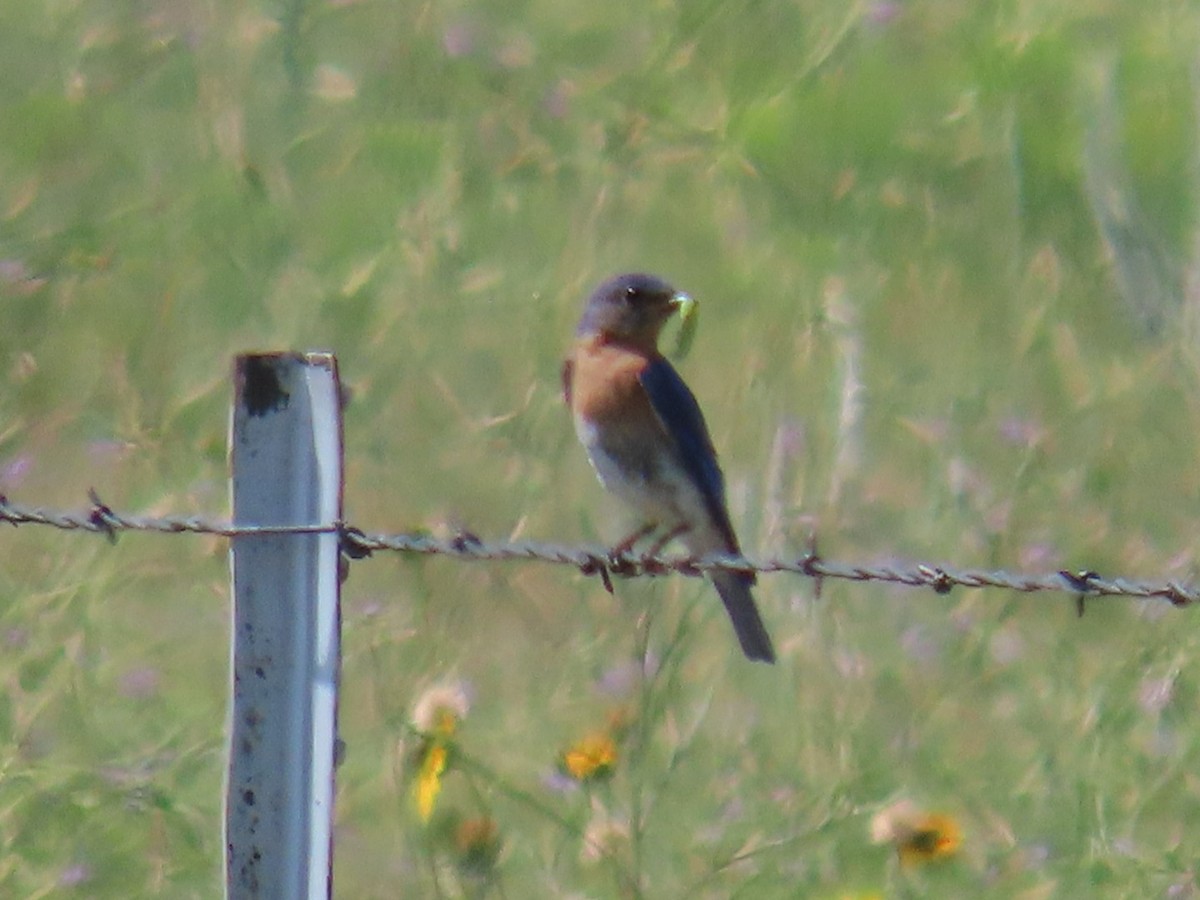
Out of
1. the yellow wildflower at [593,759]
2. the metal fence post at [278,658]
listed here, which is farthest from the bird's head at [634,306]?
the metal fence post at [278,658]

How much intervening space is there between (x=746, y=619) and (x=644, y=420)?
1.88 ft

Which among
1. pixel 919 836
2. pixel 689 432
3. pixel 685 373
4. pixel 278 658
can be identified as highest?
pixel 685 373

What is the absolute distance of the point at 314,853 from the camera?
237 cm

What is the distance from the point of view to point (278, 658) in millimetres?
2379

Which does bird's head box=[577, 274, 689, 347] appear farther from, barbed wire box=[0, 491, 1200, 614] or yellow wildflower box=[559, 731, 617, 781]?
barbed wire box=[0, 491, 1200, 614]

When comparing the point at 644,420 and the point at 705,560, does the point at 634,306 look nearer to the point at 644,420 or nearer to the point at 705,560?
the point at 644,420

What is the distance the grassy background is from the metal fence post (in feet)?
4.15

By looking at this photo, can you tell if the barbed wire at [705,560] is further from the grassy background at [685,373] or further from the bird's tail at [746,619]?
the bird's tail at [746,619]

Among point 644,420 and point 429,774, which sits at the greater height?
point 644,420

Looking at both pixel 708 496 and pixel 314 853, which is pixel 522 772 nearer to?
pixel 708 496

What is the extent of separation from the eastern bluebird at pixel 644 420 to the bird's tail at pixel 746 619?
436 mm

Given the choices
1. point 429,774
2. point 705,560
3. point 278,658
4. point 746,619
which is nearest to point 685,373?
point 746,619

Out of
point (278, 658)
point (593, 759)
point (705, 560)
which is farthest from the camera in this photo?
point (593, 759)

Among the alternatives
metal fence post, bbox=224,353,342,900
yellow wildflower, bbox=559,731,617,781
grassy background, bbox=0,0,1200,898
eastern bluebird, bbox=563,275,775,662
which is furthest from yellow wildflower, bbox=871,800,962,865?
metal fence post, bbox=224,353,342,900
